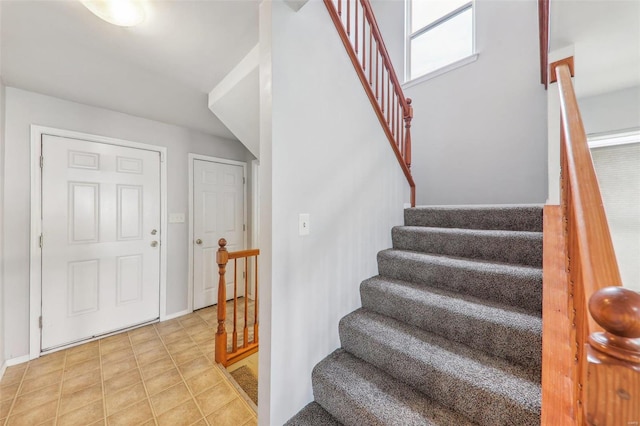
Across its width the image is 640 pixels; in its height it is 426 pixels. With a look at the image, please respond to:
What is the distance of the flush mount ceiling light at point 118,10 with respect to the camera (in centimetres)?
122

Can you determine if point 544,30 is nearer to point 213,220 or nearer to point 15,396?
point 213,220

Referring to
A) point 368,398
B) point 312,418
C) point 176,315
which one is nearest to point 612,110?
point 368,398

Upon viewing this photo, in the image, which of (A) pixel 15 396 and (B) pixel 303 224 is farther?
(A) pixel 15 396

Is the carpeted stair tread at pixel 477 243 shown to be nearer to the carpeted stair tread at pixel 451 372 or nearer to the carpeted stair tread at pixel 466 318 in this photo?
the carpeted stair tread at pixel 466 318

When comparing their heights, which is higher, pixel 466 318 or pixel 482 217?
pixel 482 217

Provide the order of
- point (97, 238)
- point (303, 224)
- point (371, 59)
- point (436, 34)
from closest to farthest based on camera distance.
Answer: point (303, 224) < point (371, 59) < point (97, 238) < point (436, 34)

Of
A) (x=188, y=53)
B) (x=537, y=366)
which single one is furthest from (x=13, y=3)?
(x=537, y=366)

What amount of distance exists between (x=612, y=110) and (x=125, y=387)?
15.9 ft

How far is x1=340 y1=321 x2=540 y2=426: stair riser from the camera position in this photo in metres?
0.87

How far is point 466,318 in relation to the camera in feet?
3.89

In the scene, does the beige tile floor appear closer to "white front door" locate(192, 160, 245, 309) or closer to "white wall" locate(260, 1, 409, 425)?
"white wall" locate(260, 1, 409, 425)

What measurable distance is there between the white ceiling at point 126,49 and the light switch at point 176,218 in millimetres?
1276

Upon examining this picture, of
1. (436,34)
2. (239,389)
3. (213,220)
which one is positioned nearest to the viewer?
(239,389)

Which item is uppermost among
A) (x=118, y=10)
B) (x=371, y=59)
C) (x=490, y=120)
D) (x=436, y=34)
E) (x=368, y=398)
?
(x=436, y=34)
